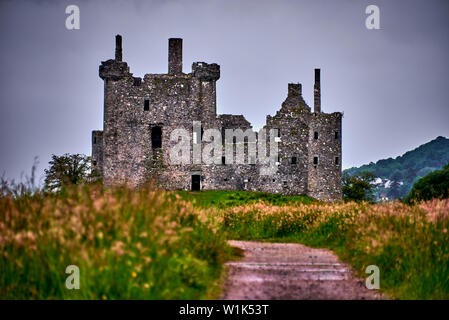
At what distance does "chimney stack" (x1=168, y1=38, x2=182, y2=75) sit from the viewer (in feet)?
142

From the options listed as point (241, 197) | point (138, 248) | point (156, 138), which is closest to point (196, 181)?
point (156, 138)

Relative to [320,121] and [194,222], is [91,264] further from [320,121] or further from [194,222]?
[320,121]

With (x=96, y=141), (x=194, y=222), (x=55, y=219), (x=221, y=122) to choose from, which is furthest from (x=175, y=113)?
(x=55, y=219)

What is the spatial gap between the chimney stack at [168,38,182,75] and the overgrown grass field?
3222 centimetres

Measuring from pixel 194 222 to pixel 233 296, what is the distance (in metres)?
3.30

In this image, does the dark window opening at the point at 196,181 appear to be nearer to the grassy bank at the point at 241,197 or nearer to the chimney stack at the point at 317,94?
the grassy bank at the point at 241,197

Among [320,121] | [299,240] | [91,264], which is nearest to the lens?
[91,264]

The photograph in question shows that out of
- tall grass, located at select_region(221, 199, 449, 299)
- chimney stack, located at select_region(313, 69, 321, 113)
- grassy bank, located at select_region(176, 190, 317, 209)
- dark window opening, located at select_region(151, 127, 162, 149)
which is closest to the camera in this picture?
tall grass, located at select_region(221, 199, 449, 299)

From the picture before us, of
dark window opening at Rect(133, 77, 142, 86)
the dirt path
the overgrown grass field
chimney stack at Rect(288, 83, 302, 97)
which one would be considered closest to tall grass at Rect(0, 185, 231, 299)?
the overgrown grass field

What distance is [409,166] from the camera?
162125 mm

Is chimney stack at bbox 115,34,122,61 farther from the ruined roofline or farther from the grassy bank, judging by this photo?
the grassy bank

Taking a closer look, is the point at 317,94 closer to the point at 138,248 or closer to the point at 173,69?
the point at 173,69

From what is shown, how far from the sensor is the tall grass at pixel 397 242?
30.3ft

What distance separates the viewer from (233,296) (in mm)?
8836
